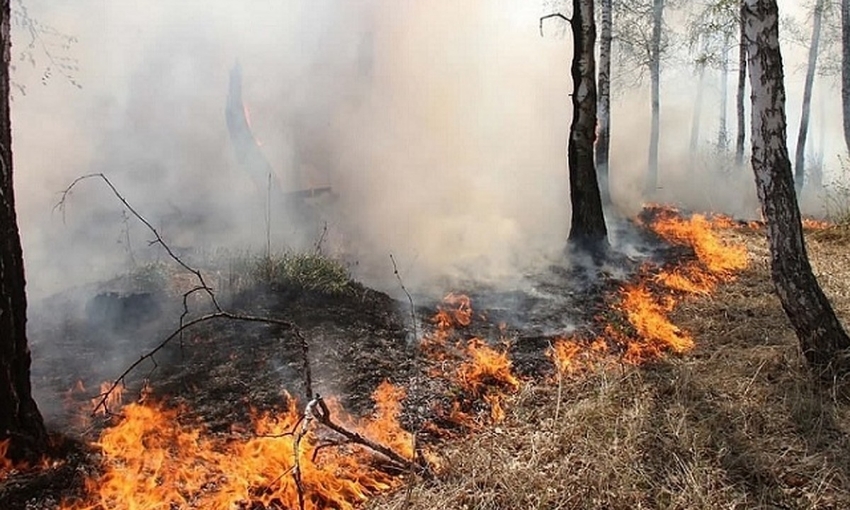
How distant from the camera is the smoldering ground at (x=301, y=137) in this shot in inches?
348

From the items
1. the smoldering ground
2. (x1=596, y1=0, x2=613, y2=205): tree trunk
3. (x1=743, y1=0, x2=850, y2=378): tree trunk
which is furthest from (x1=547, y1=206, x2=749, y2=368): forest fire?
the smoldering ground

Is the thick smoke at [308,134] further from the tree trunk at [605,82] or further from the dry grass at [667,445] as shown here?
the dry grass at [667,445]

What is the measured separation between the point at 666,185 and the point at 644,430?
669 inches

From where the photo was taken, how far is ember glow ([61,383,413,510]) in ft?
11.2

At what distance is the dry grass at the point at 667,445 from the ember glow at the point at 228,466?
1.13 ft

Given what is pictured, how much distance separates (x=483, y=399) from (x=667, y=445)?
4.90 ft

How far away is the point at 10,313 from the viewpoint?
3369mm

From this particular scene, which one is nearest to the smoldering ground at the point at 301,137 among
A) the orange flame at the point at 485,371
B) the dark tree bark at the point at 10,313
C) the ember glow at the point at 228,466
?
the orange flame at the point at 485,371

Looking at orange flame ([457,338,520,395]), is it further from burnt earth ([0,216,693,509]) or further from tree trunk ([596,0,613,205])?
tree trunk ([596,0,613,205])

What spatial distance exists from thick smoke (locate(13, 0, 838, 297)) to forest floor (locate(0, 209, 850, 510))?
1638 millimetres

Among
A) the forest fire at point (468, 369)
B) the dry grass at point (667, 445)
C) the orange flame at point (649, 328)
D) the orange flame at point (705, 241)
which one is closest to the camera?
the dry grass at point (667, 445)

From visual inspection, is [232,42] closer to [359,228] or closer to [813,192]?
[359,228]

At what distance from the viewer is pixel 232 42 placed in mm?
10719

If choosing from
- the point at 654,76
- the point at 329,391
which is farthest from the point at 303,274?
the point at 654,76
